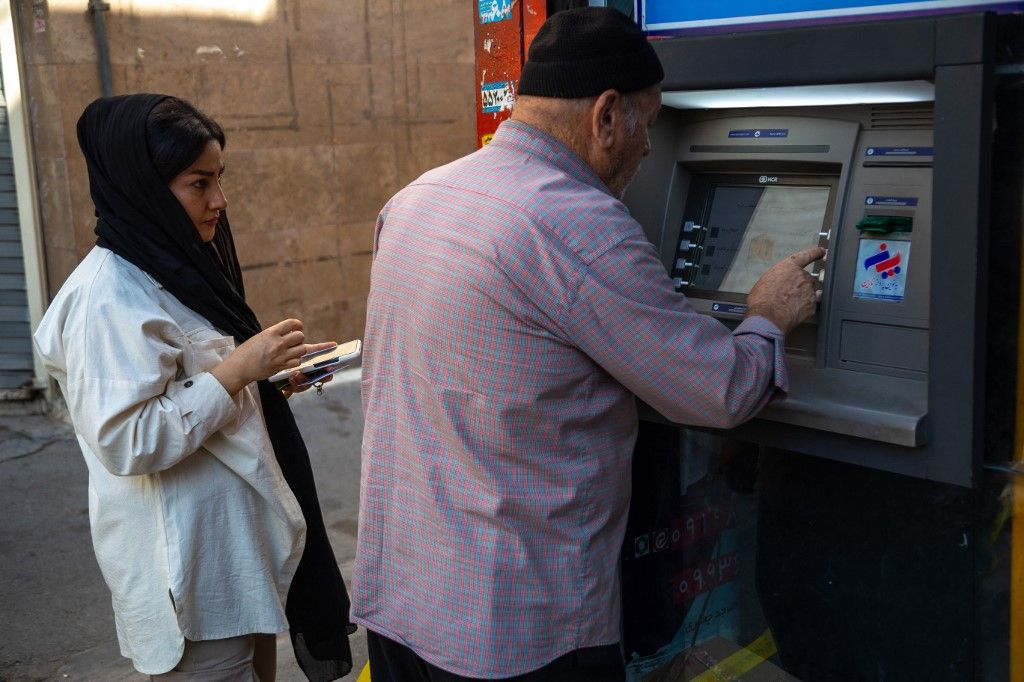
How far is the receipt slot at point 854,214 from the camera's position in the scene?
5.21 ft

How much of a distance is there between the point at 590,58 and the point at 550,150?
6.0 inches

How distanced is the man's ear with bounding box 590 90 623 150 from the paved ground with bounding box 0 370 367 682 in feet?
7.42

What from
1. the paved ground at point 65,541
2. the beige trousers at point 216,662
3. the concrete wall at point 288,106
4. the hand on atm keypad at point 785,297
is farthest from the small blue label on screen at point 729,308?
the concrete wall at point 288,106

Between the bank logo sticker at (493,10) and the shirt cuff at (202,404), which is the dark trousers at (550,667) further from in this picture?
the bank logo sticker at (493,10)

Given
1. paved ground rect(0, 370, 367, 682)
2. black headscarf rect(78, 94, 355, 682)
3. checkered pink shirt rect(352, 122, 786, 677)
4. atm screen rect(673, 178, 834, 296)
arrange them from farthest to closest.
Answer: paved ground rect(0, 370, 367, 682)
black headscarf rect(78, 94, 355, 682)
atm screen rect(673, 178, 834, 296)
checkered pink shirt rect(352, 122, 786, 677)

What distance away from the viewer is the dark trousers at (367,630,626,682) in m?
1.74

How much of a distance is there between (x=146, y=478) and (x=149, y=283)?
0.38m

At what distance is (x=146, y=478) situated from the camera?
2127 mm

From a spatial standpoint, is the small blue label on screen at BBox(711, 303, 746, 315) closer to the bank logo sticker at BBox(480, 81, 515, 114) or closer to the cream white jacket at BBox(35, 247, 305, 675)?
the bank logo sticker at BBox(480, 81, 515, 114)

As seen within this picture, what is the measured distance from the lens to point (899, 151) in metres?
1.81

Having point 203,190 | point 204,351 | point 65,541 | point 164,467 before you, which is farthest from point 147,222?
point 65,541

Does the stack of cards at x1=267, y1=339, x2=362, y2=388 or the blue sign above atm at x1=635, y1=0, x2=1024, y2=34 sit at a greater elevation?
the blue sign above atm at x1=635, y1=0, x2=1024, y2=34

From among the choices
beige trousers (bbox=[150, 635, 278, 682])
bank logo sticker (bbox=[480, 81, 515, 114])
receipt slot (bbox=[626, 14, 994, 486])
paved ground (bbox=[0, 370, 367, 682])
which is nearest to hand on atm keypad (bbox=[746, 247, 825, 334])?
receipt slot (bbox=[626, 14, 994, 486])

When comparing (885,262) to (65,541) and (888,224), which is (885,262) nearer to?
(888,224)
